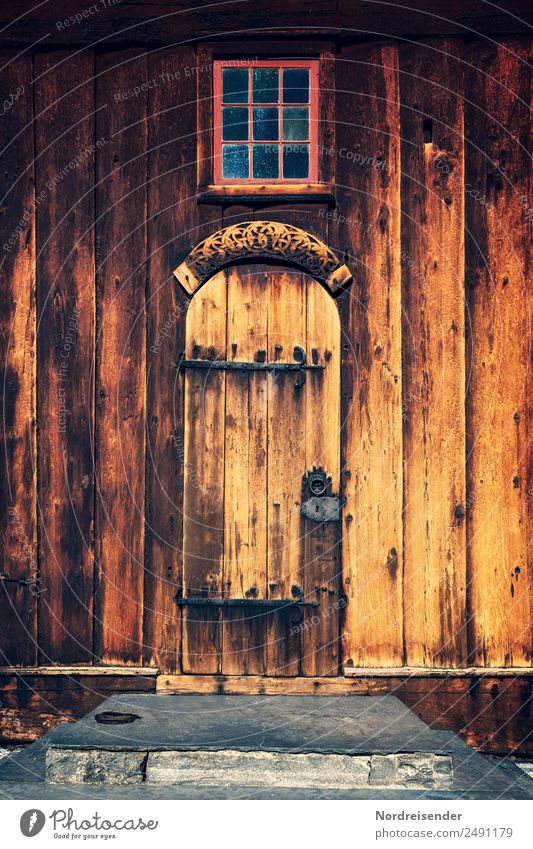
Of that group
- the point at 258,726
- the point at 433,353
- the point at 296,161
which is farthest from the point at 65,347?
the point at 258,726

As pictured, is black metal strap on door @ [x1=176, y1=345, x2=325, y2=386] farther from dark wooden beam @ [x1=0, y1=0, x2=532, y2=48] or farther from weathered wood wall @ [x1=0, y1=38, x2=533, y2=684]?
dark wooden beam @ [x1=0, y1=0, x2=532, y2=48]

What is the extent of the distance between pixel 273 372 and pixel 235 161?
143cm

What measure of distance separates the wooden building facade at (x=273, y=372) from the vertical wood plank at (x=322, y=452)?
15mm

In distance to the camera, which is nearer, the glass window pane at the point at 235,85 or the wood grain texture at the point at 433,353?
the wood grain texture at the point at 433,353

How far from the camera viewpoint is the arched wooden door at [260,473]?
629cm

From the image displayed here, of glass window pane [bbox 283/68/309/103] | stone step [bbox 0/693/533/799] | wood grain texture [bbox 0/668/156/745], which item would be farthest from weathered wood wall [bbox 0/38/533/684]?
stone step [bbox 0/693/533/799]

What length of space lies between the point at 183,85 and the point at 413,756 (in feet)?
14.5

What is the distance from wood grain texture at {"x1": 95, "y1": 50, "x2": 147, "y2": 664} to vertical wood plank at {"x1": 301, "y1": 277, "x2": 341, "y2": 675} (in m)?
1.10

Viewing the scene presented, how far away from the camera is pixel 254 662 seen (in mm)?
6277

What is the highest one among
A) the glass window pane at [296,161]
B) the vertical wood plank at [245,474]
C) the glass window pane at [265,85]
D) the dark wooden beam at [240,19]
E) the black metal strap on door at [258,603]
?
the dark wooden beam at [240,19]

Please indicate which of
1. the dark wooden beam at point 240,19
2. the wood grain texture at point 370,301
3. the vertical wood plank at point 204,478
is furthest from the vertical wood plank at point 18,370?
the wood grain texture at point 370,301

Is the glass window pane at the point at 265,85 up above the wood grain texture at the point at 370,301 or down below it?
above

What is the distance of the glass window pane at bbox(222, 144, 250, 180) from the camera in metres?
6.40

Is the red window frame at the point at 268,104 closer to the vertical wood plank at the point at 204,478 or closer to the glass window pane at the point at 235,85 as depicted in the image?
the glass window pane at the point at 235,85
